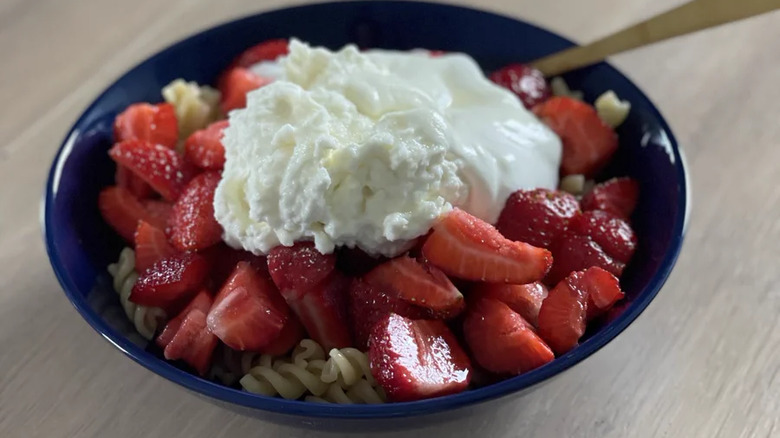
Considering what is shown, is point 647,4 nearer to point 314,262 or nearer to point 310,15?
point 310,15

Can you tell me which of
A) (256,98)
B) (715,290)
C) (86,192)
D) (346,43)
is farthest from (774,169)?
(86,192)

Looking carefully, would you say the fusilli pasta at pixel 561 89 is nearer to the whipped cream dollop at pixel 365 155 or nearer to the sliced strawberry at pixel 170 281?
the whipped cream dollop at pixel 365 155

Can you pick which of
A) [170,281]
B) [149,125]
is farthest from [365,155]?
[149,125]

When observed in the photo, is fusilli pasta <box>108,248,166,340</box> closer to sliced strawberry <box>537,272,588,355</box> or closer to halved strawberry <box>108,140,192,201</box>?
halved strawberry <box>108,140,192,201</box>

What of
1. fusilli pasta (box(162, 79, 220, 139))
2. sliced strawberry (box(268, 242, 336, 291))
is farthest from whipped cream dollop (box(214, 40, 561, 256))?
fusilli pasta (box(162, 79, 220, 139))

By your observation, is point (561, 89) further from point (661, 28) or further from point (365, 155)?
point (365, 155)

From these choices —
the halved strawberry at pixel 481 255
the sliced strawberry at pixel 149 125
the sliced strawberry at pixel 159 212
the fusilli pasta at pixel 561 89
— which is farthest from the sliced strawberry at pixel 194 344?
the fusilli pasta at pixel 561 89
